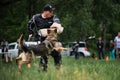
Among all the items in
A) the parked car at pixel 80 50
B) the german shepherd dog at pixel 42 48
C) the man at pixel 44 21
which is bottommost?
the parked car at pixel 80 50

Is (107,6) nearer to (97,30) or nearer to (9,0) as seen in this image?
(9,0)

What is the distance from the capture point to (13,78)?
29.2 feet

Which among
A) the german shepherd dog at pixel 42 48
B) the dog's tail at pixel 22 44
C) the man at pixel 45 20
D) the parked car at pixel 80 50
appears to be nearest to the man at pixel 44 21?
the man at pixel 45 20

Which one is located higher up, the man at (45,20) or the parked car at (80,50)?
the man at (45,20)

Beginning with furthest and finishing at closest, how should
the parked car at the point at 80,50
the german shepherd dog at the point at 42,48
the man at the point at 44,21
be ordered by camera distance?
the parked car at the point at 80,50 < the man at the point at 44,21 < the german shepherd dog at the point at 42,48

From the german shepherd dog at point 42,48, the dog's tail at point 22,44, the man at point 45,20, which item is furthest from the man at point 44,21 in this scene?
the dog's tail at point 22,44

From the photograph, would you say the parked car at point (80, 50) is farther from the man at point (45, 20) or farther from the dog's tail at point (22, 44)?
the dog's tail at point (22, 44)

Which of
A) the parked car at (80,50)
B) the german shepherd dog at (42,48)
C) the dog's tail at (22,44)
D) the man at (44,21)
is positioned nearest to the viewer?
the dog's tail at (22,44)

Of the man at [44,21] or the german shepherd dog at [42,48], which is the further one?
the man at [44,21]

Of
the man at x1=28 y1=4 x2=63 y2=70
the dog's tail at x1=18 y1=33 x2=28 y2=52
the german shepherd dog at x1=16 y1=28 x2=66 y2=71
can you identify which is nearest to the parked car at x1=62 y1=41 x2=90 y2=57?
the man at x1=28 y1=4 x2=63 y2=70

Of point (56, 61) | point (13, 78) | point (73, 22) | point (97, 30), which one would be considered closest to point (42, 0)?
point (56, 61)

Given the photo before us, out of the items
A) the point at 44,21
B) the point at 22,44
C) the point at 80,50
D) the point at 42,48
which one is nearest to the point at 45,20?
the point at 44,21

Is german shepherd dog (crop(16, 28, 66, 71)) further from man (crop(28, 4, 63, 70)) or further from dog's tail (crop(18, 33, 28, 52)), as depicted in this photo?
man (crop(28, 4, 63, 70))

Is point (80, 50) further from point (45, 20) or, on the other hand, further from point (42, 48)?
point (42, 48)
